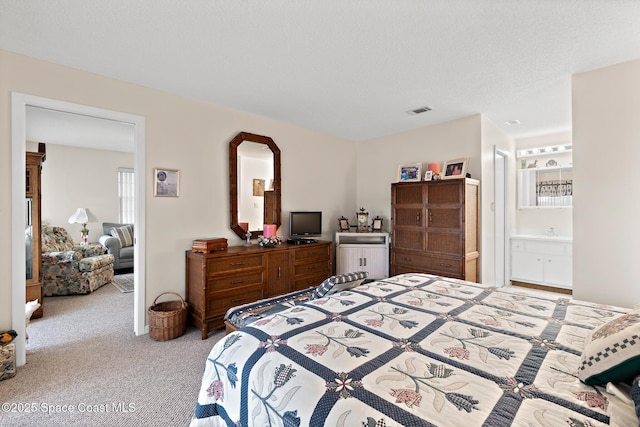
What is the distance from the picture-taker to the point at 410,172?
13.8 ft

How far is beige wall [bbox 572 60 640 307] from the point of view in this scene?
2.39 meters

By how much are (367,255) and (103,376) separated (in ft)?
10.6

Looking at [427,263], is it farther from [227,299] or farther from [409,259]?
[227,299]

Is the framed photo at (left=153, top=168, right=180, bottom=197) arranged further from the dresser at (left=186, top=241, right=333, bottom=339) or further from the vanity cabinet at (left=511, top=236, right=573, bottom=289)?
the vanity cabinet at (left=511, top=236, right=573, bottom=289)

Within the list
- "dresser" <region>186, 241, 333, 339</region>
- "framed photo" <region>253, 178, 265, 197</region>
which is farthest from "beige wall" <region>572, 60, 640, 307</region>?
"framed photo" <region>253, 178, 265, 197</region>

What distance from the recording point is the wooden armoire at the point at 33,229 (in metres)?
3.25

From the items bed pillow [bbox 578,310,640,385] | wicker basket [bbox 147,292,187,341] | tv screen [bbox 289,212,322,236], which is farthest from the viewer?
tv screen [bbox 289,212,322,236]

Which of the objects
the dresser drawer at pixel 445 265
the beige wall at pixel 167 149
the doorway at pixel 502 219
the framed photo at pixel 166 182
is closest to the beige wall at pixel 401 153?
the doorway at pixel 502 219

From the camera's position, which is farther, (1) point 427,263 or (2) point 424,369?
(1) point 427,263

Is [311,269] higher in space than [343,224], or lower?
lower

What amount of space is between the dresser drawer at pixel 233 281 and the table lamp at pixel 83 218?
13.7 ft

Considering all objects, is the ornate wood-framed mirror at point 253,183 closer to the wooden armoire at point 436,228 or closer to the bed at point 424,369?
the wooden armoire at point 436,228

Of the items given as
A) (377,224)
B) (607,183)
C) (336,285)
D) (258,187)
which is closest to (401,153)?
(377,224)

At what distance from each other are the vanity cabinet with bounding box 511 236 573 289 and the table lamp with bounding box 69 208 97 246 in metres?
7.77
